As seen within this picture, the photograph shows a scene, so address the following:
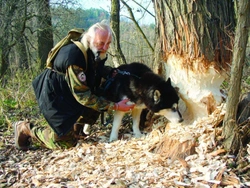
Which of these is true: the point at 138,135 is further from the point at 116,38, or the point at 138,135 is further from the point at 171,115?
the point at 116,38

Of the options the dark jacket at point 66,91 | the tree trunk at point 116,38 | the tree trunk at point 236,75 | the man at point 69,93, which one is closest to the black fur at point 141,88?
the man at point 69,93

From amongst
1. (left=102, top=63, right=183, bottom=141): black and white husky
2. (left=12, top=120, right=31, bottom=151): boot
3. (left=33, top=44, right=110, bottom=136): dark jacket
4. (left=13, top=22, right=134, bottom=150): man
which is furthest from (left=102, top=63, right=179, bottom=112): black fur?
(left=12, top=120, right=31, bottom=151): boot

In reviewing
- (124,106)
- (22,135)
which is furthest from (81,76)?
(22,135)

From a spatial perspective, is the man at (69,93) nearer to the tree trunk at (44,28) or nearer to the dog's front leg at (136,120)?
the dog's front leg at (136,120)

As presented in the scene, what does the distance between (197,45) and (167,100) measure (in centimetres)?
95

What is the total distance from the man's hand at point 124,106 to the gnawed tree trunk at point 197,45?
79 cm

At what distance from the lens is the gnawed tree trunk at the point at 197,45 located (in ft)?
12.9

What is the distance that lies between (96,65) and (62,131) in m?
1.12

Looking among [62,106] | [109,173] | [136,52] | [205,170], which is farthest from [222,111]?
[136,52]

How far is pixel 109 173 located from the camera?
340 centimetres

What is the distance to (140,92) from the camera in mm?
4531

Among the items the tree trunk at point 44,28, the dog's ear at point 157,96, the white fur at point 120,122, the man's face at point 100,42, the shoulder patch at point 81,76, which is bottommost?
the white fur at point 120,122

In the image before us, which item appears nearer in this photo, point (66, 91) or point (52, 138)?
point (66, 91)

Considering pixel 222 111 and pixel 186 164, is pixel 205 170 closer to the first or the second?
pixel 186 164
